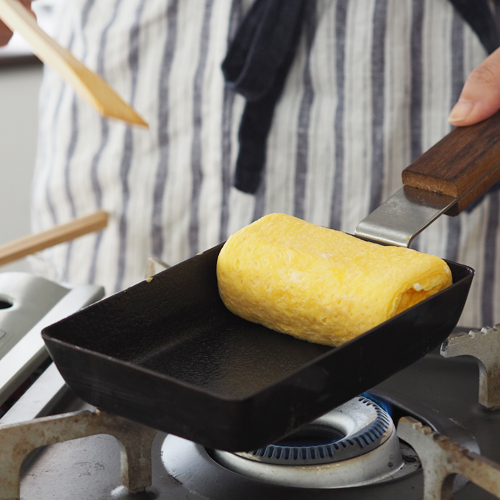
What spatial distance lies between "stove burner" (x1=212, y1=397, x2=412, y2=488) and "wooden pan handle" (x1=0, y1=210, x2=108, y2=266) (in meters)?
0.46

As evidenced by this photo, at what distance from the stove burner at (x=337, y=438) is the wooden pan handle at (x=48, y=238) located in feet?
1.59

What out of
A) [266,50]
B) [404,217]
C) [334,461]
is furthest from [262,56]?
[334,461]

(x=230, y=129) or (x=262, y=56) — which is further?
(x=230, y=129)

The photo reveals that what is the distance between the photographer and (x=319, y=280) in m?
0.65

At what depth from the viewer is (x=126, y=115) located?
68 centimetres

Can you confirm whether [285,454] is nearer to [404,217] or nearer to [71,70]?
[404,217]

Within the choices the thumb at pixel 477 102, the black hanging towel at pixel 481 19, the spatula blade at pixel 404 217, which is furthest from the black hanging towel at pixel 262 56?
the spatula blade at pixel 404 217

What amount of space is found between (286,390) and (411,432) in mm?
126

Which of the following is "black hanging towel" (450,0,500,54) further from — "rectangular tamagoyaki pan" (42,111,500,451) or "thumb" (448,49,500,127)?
"rectangular tamagoyaki pan" (42,111,500,451)

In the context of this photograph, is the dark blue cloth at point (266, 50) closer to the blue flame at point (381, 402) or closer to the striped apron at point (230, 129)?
the striped apron at point (230, 129)

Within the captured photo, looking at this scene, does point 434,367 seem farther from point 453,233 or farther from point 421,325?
point 453,233

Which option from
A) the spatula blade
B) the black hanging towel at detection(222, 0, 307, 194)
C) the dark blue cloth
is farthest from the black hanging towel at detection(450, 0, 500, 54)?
the spatula blade

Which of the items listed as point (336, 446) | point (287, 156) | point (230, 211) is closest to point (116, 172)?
point (230, 211)

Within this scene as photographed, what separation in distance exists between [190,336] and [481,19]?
2.79 ft
